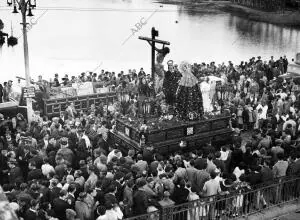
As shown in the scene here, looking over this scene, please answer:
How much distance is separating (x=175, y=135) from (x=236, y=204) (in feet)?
13.9

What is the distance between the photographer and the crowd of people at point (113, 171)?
789 centimetres

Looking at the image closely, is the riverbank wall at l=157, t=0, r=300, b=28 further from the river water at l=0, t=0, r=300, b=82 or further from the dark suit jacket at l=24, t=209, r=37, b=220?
the dark suit jacket at l=24, t=209, r=37, b=220

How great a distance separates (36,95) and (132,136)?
545cm

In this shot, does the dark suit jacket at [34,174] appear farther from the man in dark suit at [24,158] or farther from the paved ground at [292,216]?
the paved ground at [292,216]

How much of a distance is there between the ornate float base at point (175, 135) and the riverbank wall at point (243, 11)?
152 ft

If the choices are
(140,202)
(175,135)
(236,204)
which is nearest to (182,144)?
(175,135)

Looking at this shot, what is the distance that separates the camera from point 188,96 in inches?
501

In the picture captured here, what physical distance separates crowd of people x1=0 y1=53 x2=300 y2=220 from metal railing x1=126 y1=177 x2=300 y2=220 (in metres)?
0.05

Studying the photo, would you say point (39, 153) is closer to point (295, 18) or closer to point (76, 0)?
point (295, 18)

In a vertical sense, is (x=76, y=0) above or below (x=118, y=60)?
above

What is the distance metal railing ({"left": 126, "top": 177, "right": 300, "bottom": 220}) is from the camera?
8047 millimetres

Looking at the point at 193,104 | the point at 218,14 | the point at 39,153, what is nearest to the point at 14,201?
the point at 39,153

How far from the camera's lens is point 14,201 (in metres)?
7.91

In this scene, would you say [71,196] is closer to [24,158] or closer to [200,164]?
[24,158]
